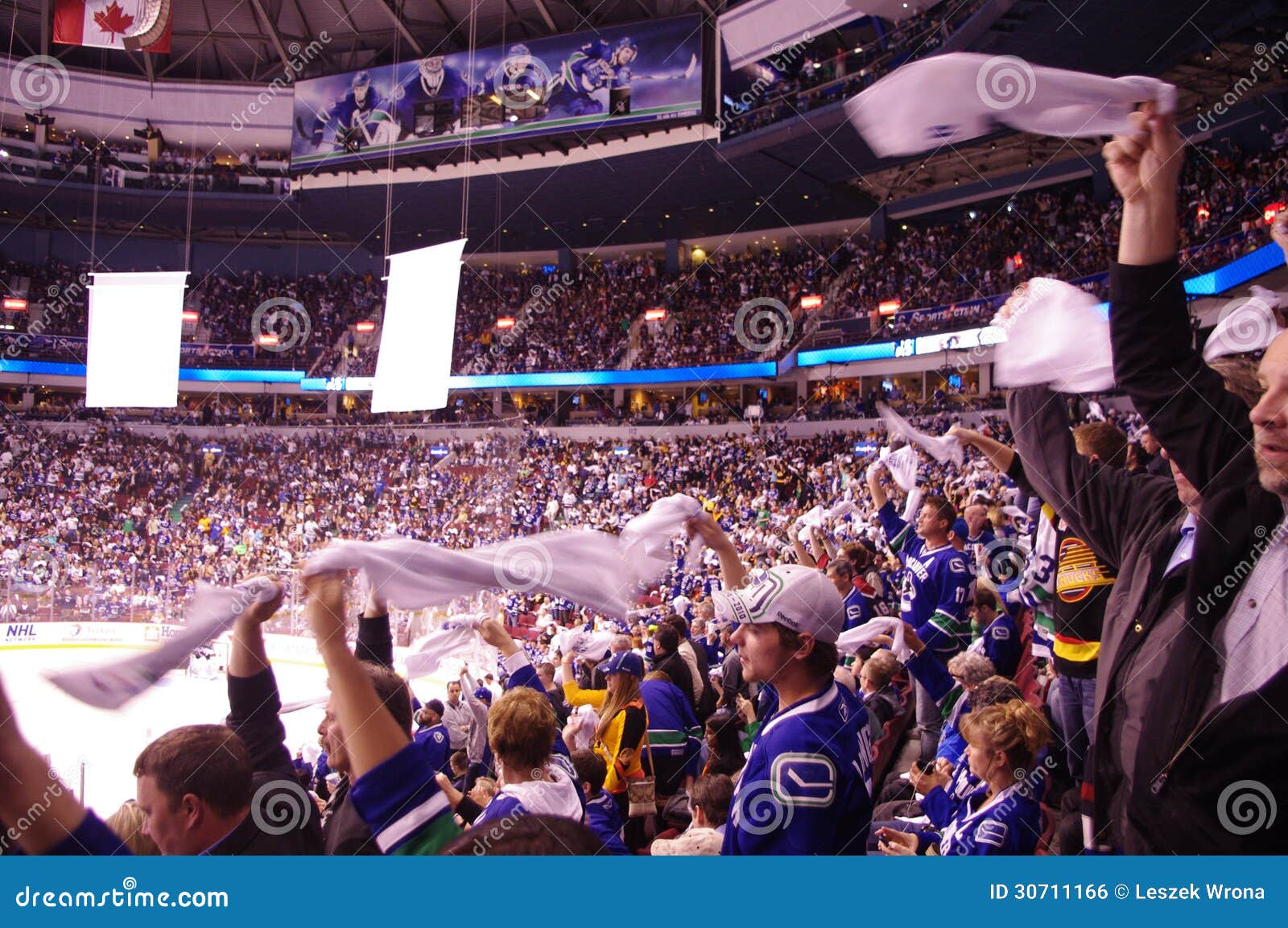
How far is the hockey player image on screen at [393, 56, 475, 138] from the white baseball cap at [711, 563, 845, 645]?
27660mm

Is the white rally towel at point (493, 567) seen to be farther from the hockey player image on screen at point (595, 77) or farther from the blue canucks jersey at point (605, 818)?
the hockey player image on screen at point (595, 77)

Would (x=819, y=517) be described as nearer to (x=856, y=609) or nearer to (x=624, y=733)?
(x=856, y=609)

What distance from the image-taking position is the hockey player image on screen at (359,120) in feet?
93.5

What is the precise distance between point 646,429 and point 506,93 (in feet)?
36.6

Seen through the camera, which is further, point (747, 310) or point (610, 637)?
point (747, 310)

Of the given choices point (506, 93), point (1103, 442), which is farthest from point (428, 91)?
point (1103, 442)

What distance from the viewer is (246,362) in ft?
119

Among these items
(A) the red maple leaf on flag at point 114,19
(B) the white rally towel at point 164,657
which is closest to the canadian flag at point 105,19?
(A) the red maple leaf on flag at point 114,19

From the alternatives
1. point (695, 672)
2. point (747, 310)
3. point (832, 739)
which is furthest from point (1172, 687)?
point (747, 310)

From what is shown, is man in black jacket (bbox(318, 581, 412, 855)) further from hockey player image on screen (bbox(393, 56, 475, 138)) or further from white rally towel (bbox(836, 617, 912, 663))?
hockey player image on screen (bbox(393, 56, 475, 138))

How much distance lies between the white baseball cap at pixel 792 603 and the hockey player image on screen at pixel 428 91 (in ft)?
90.7

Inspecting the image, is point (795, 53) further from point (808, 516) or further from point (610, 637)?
point (610, 637)

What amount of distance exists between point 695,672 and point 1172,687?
407cm

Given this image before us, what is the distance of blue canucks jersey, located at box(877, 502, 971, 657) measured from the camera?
16.7ft
